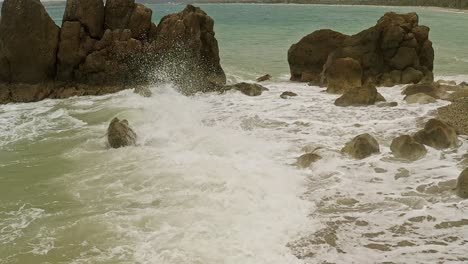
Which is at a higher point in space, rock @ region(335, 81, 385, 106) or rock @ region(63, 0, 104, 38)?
rock @ region(63, 0, 104, 38)

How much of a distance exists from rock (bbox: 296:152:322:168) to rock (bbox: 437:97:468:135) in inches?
159

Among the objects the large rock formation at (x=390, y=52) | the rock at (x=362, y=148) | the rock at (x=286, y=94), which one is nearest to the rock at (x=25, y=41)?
the rock at (x=286, y=94)

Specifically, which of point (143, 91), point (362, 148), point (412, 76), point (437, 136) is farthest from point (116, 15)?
point (437, 136)

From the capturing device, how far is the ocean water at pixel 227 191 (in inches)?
274

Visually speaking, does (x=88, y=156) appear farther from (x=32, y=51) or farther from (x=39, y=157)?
(x=32, y=51)

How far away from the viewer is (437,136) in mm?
10828

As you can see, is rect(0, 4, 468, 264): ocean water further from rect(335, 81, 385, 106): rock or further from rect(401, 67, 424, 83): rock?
rect(401, 67, 424, 83): rock

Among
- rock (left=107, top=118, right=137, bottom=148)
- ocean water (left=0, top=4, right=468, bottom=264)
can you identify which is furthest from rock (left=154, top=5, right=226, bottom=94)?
rock (left=107, top=118, right=137, bottom=148)

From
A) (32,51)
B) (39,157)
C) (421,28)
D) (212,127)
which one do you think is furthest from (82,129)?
(421,28)

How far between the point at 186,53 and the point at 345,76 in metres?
6.88

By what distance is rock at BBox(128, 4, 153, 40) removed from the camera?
2052 cm

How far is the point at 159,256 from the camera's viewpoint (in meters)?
6.75

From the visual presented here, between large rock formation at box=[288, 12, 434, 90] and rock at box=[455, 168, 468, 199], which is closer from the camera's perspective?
rock at box=[455, 168, 468, 199]

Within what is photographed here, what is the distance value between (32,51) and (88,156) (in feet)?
30.6
